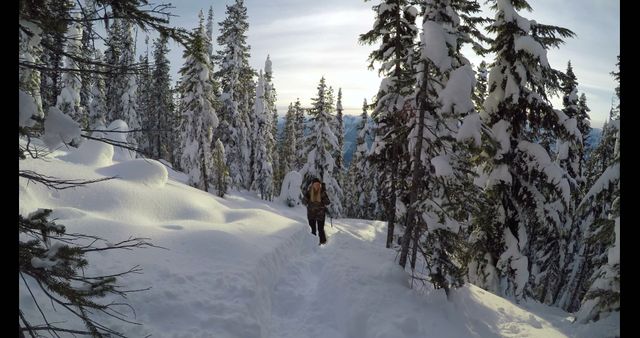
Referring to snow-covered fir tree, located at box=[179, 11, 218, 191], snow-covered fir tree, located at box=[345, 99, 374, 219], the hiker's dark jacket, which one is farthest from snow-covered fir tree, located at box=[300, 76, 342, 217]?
the hiker's dark jacket

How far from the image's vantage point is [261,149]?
41.0 metres

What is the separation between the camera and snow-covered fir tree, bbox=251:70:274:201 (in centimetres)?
4006

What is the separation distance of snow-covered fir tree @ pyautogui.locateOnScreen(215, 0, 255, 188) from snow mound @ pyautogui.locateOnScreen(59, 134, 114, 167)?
15.8m

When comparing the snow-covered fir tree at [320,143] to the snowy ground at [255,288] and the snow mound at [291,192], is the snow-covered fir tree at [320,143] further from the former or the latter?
the snowy ground at [255,288]

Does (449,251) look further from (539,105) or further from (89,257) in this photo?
(89,257)

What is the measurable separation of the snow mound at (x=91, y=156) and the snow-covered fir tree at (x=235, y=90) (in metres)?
15.8

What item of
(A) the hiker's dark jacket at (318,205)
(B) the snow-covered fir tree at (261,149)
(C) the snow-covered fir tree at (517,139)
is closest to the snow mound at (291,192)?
(B) the snow-covered fir tree at (261,149)

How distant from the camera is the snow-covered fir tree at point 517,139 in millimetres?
12094

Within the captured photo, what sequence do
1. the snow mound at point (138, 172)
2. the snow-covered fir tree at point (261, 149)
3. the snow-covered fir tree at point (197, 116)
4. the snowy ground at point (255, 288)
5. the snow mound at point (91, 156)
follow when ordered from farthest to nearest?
the snow-covered fir tree at point (261, 149)
the snow-covered fir tree at point (197, 116)
the snow mound at point (91, 156)
the snow mound at point (138, 172)
the snowy ground at point (255, 288)

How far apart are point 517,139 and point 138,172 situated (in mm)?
15049

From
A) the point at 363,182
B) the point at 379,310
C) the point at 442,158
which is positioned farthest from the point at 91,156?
the point at 363,182

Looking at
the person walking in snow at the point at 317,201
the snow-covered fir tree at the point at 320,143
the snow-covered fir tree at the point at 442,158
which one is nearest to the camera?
the snow-covered fir tree at the point at 442,158
